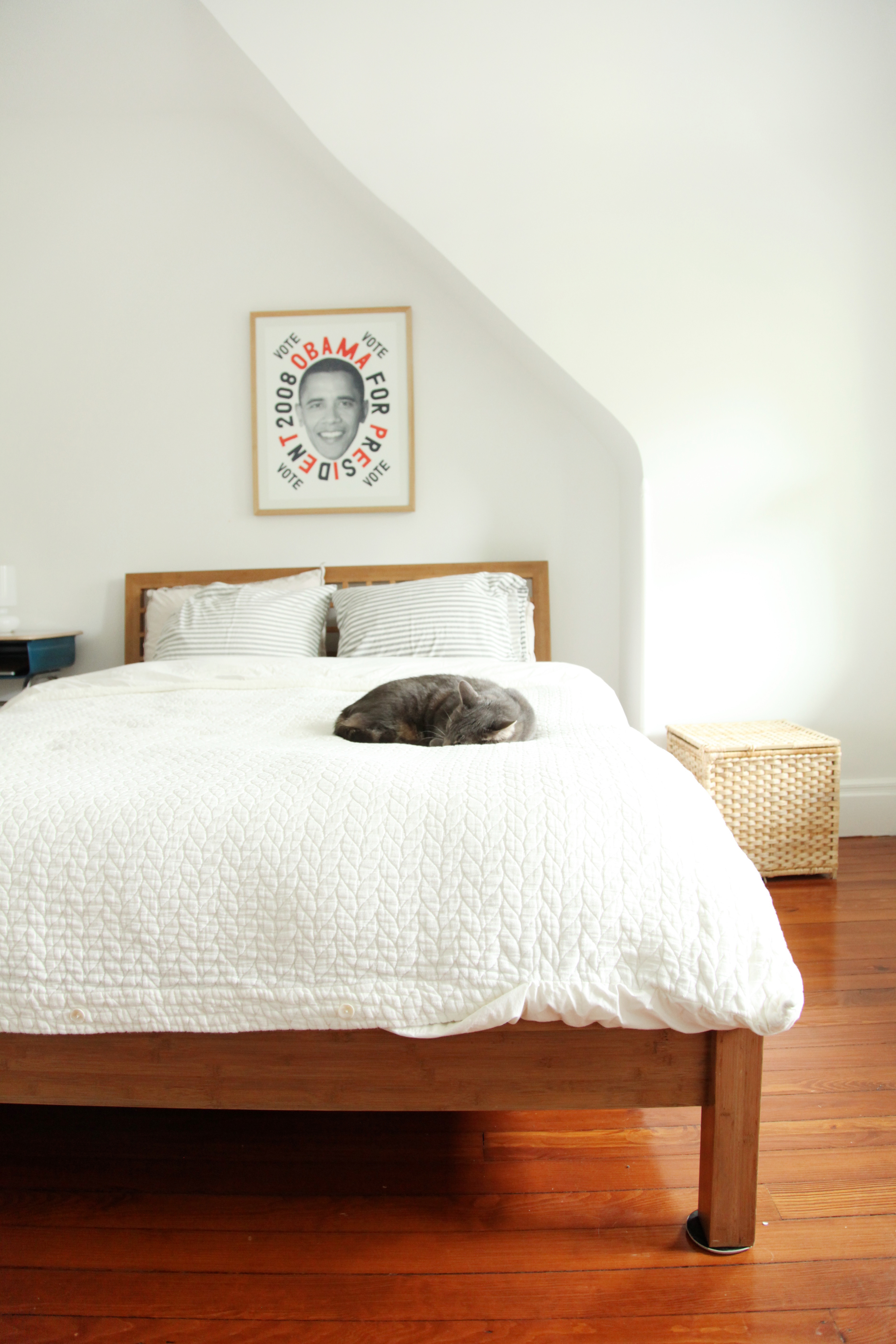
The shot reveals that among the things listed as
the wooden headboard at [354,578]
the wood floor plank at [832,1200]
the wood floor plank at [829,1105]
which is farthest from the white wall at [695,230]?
the wood floor plank at [832,1200]

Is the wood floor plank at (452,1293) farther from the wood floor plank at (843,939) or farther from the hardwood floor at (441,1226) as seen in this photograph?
the wood floor plank at (843,939)

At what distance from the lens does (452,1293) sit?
111 centimetres

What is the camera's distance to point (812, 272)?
2941 mm

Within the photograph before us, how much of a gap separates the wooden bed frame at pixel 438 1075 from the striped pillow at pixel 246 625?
1815 mm

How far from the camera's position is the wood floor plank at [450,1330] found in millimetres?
1042

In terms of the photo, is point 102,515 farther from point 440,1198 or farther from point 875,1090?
point 875,1090

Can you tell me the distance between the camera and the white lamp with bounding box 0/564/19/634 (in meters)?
3.28

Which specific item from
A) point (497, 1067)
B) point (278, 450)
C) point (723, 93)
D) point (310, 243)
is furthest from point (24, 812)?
point (723, 93)

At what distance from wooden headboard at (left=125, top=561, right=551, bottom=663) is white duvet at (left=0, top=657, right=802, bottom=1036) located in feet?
7.22

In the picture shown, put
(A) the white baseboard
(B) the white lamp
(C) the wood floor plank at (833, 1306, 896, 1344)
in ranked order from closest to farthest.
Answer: (C) the wood floor plank at (833, 1306, 896, 1344) → (A) the white baseboard → (B) the white lamp

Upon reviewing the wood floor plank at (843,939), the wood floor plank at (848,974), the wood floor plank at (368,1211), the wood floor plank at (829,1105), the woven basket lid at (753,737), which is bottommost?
the wood floor plank at (843,939)

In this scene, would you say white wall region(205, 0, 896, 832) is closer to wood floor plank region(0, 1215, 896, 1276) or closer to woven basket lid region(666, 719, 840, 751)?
woven basket lid region(666, 719, 840, 751)

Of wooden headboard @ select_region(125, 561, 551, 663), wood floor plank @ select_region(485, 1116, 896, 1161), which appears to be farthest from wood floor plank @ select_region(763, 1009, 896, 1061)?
wooden headboard @ select_region(125, 561, 551, 663)

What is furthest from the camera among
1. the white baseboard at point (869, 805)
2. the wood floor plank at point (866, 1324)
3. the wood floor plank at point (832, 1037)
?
the white baseboard at point (869, 805)
